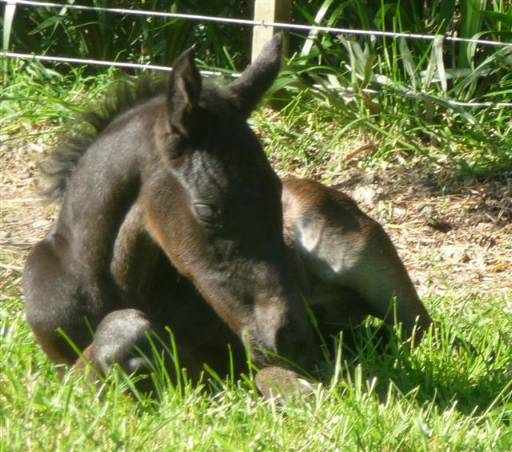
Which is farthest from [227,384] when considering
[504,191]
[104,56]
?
[104,56]

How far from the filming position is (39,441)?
399cm

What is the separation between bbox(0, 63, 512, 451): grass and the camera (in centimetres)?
414

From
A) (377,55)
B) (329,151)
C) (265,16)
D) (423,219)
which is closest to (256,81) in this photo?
(423,219)

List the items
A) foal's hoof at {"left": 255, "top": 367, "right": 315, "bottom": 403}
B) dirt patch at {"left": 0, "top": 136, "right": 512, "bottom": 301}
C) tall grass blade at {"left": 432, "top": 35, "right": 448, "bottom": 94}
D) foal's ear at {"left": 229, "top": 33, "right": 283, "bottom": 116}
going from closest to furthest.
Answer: foal's hoof at {"left": 255, "top": 367, "right": 315, "bottom": 403} < foal's ear at {"left": 229, "top": 33, "right": 283, "bottom": 116} < dirt patch at {"left": 0, "top": 136, "right": 512, "bottom": 301} < tall grass blade at {"left": 432, "top": 35, "right": 448, "bottom": 94}

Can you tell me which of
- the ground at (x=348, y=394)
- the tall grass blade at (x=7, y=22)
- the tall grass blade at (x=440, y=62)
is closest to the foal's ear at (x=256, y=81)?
the ground at (x=348, y=394)

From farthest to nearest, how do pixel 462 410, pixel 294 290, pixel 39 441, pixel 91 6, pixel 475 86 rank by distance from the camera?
pixel 91 6
pixel 475 86
pixel 462 410
pixel 294 290
pixel 39 441

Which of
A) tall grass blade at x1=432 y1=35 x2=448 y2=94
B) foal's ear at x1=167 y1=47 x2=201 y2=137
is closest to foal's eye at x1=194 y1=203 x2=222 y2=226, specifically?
foal's ear at x1=167 y1=47 x2=201 y2=137

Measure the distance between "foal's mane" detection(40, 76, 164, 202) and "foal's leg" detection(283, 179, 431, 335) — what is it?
3.53 feet

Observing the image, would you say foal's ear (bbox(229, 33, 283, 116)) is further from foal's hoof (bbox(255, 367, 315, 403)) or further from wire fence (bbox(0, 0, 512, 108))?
wire fence (bbox(0, 0, 512, 108))

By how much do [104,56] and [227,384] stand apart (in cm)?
577

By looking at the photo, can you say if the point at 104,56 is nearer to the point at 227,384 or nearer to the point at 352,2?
the point at 352,2

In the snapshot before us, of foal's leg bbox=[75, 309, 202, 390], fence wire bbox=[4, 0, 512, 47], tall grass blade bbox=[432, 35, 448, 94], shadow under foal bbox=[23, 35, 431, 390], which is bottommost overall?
foal's leg bbox=[75, 309, 202, 390]

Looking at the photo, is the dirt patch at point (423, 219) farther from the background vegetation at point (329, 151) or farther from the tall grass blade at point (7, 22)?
the tall grass blade at point (7, 22)

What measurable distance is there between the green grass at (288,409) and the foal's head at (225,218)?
0.91 feet
